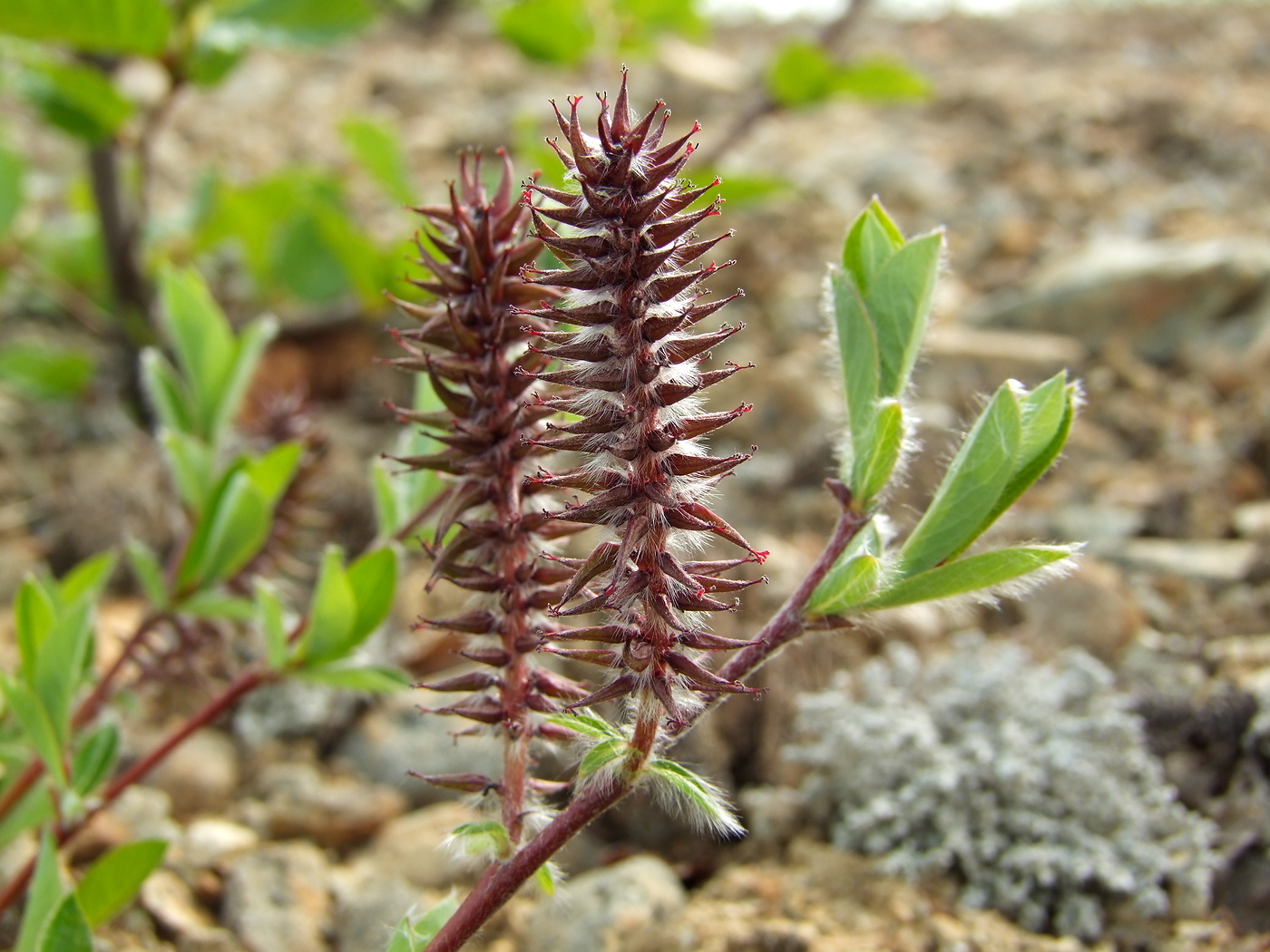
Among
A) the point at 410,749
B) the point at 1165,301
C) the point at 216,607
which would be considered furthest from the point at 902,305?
the point at 1165,301

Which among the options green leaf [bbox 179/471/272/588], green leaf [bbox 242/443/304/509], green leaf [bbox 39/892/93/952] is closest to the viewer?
green leaf [bbox 39/892/93/952]

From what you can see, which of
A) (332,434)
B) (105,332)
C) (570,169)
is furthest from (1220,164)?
(570,169)

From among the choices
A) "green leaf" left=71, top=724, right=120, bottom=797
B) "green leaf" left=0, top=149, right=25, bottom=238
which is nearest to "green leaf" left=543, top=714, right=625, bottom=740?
Result: "green leaf" left=71, top=724, right=120, bottom=797

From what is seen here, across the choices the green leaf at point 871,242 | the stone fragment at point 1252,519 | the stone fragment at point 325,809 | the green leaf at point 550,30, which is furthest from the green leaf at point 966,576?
the green leaf at point 550,30

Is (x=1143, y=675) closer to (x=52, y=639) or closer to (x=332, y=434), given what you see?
(x=52, y=639)

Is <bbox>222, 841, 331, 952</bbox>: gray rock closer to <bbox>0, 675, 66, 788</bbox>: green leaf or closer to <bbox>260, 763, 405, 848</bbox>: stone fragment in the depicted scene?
<bbox>260, 763, 405, 848</bbox>: stone fragment

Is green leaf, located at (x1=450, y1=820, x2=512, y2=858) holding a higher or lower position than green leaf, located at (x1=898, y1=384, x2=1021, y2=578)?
lower
